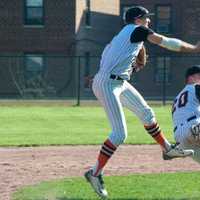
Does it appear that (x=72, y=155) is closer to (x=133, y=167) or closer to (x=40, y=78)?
(x=133, y=167)

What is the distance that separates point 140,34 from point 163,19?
39.8 meters

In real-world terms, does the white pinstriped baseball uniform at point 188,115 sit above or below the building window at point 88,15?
above

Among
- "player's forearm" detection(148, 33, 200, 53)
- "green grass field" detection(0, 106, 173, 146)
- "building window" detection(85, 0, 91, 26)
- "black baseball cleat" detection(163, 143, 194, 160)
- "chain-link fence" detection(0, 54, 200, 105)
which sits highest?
"player's forearm" detection(148, 33, 200, 53)

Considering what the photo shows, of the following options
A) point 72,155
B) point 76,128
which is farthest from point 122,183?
point 76,128

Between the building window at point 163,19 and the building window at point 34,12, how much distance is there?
29.4 ft

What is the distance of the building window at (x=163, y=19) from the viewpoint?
47.3 meters

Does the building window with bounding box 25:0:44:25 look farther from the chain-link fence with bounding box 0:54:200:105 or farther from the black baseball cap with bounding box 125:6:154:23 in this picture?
the black baseball cap with bounding box 125:6:154:23

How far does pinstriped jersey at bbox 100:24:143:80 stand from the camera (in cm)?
848

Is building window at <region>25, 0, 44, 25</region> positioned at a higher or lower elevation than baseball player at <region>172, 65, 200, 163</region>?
lower

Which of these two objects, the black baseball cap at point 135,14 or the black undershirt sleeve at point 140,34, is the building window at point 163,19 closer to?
the black baseball cap at point 135,14

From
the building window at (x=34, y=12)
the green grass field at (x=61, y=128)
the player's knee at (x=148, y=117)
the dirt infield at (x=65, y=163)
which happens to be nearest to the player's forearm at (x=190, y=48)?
the player's knee at (x=148, y=117)

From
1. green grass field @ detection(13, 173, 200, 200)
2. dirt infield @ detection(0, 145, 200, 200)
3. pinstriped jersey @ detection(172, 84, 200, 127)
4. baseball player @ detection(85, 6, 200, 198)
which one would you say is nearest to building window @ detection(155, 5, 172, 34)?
dirt infield @ detection(0, 145, 200, 200)

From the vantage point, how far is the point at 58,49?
1657 inches

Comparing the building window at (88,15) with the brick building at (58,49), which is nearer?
the brick building at (58,49)
